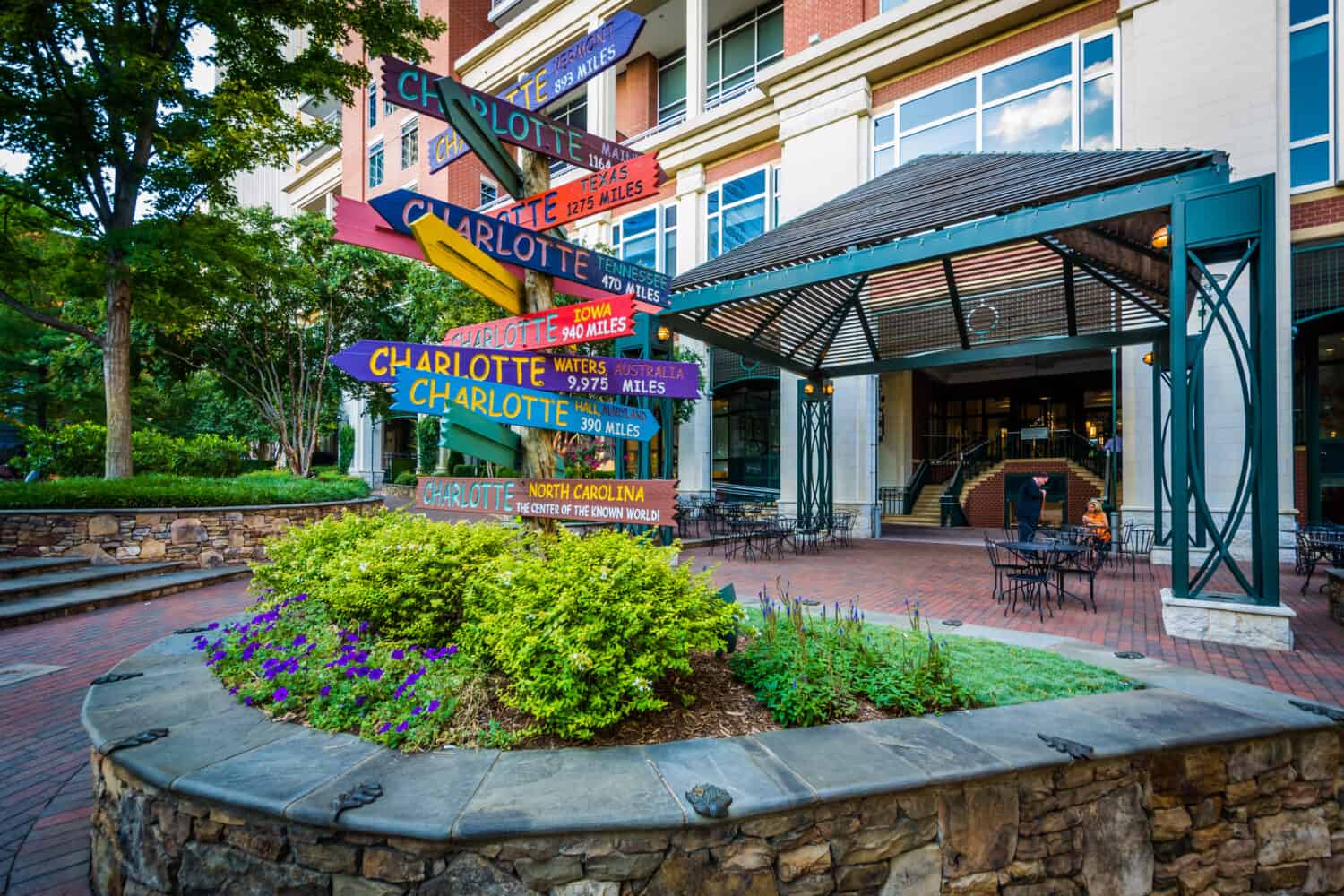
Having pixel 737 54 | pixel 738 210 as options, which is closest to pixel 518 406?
pixel 738 210

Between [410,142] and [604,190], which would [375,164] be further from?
[604,190]

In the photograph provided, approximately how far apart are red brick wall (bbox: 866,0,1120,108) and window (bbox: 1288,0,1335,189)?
2769 mm

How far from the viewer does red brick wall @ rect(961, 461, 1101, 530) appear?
16344mm

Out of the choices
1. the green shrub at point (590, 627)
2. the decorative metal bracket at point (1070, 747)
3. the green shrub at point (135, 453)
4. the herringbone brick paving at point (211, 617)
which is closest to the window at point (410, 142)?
the green shrub at point (135, 453)

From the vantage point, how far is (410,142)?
82.7 ft

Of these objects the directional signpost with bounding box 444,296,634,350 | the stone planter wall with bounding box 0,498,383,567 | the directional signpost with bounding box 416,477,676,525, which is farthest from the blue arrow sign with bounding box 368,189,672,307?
the stone planter wall with bounding box 0,498,383,567

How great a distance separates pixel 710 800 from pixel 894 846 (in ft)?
2.96

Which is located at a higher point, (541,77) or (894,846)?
(541,77)

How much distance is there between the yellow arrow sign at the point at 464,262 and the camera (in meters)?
3.65

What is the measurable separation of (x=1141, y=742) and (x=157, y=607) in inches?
378

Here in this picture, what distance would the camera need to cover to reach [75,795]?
3.30 metres

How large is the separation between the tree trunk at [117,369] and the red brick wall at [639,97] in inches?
595

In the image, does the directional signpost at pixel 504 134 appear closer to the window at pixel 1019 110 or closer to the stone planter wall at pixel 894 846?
the stone planter wall at pixel 894 846

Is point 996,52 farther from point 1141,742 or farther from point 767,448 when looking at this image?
point 1141,742
